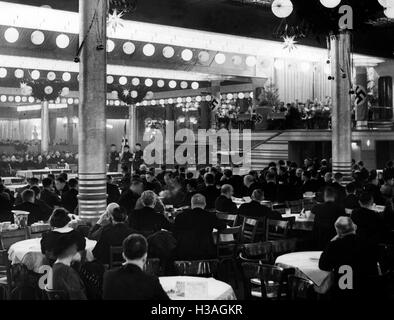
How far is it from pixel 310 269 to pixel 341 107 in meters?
8.76

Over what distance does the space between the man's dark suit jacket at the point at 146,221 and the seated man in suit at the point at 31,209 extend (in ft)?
5.42

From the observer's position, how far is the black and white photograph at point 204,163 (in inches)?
167

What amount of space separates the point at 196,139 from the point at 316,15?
38.8 ft

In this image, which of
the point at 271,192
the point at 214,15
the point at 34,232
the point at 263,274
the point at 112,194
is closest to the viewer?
the point at 263,274

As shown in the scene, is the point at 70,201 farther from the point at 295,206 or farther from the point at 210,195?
the point at 295,206

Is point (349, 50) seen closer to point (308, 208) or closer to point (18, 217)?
point (308, 208)

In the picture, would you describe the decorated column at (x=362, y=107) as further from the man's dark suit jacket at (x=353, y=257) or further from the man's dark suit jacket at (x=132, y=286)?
the man's dark suit jacket at (x=132, y=286)

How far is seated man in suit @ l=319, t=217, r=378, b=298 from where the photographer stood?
4301mm

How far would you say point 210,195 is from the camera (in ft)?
29.3

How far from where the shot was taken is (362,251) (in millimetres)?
4422

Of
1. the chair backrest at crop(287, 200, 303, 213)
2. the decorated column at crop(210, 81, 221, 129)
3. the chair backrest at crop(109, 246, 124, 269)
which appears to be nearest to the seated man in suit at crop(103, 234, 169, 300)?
the chair backrest at crop(109, 246, 124, 269)

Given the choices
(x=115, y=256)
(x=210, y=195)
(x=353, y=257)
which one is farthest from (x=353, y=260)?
(x=210, y=195)

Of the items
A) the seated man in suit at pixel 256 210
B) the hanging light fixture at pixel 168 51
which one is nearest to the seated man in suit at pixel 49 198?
the seated man in suit at pixel 256 210

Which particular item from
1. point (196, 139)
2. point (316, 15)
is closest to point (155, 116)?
point (196, 139)
